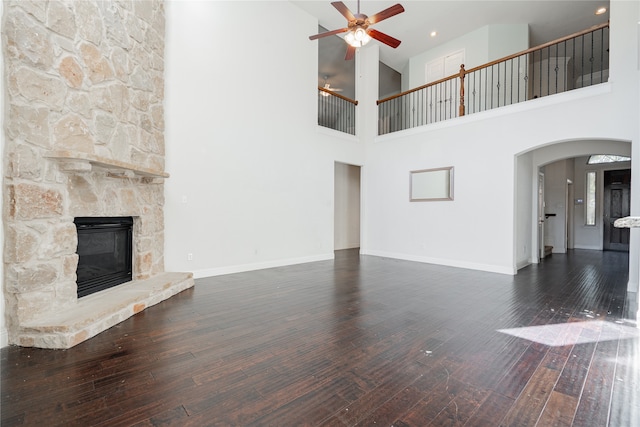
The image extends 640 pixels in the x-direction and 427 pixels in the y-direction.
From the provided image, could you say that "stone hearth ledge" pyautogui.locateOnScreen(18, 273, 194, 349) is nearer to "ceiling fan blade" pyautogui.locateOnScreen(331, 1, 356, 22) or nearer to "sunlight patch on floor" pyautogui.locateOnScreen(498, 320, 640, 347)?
"sunlight patch on floor" pyautogui.locateOnScreen(498, 320, 640, 347)

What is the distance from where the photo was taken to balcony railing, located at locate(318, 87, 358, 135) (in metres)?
8.07

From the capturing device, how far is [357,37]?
445 cm

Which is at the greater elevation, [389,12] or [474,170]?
[389,12]

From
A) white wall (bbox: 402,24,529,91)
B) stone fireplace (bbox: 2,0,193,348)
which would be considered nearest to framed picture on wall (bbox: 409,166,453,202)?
white wall (bbox: 402,24,529,91)

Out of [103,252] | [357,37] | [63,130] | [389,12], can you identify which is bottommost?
[103,252]

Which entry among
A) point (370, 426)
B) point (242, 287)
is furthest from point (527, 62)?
point (370, 426)

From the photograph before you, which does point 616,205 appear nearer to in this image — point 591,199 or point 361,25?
point 591,199

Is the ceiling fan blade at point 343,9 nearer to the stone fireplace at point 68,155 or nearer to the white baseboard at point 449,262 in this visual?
the stone fireplace at point 68,155

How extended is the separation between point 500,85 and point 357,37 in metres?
4.65

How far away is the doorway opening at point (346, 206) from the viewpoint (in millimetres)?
8852

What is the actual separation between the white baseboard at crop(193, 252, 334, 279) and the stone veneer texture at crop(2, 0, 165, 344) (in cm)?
106

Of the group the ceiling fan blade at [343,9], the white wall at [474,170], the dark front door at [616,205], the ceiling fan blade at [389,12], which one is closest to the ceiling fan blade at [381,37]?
the ceiling fan blade at [389,12]

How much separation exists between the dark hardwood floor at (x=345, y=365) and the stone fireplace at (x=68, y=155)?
0.31 meters

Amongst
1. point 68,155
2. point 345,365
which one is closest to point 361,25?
point 68,155
